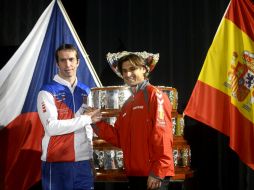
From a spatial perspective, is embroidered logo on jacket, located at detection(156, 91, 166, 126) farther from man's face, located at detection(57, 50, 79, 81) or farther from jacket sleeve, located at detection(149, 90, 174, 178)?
man's face, located at detection(57, 50, 79, 81)

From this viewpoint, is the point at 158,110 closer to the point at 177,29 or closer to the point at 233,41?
the point at 233,41

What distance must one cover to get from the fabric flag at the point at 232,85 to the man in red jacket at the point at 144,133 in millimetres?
961

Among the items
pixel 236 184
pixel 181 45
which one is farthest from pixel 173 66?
pixel 236 184

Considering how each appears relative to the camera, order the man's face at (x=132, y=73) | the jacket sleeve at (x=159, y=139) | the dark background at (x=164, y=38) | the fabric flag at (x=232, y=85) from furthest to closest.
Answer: the dark background at (x=164, y=38) → the fabric flag at (x=232, y=85) → the man's face at (x=132, y=73) → the jacket sleeve at (x=159, y=139)

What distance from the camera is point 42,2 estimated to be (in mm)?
3451

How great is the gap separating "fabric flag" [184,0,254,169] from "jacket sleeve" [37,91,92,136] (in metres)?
1.04

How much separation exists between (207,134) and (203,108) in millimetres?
458

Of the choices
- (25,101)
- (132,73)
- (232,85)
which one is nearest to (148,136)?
(132,73)

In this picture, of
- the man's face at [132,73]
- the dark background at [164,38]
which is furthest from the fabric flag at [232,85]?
the man's face at [132,73]

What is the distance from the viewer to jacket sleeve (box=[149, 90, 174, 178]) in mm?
1910

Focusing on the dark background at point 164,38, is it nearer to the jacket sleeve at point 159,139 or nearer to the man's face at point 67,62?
the man's face at point 67,62

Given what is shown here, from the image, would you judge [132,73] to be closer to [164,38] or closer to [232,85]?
[232,85]

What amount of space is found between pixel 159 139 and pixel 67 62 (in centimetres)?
73

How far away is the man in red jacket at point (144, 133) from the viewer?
1.92 m
